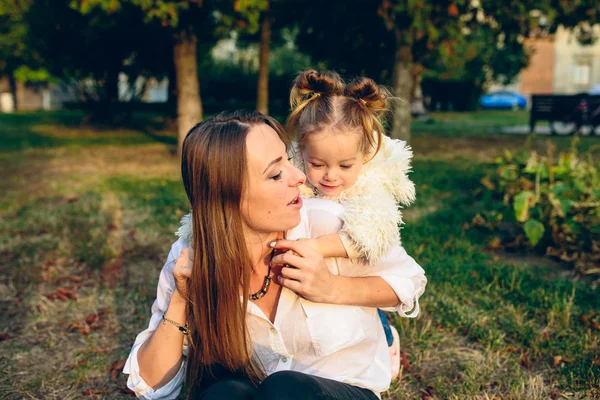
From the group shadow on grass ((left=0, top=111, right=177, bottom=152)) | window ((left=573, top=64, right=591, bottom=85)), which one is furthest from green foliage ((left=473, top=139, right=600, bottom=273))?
window ((left=573, top=64, right=591, bottom=85))

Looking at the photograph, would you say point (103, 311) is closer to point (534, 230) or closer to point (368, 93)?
point (368, 93)

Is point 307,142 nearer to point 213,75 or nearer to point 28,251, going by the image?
point 28,251

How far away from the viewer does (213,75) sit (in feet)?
89.5

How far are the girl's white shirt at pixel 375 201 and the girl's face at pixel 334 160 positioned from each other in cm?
3

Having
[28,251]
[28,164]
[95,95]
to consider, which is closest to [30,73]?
[95,95]

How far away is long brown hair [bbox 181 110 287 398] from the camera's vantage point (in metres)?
1.98

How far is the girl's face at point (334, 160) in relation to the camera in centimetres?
252

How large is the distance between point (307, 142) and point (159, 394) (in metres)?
1.21

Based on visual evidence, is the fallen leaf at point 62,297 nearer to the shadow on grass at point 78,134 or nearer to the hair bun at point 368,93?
the hair bun at point 368,93

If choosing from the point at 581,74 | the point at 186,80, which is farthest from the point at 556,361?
the point at 581,74

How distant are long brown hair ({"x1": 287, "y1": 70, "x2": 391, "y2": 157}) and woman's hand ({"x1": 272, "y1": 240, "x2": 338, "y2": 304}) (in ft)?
2.37

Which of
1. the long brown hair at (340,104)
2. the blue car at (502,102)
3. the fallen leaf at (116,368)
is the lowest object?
the fallen leaf at (116,368)

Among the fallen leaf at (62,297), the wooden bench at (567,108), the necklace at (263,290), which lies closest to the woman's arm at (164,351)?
the necklace at (263,290)

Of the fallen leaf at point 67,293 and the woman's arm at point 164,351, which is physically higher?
the woman's arm at point 164,351
